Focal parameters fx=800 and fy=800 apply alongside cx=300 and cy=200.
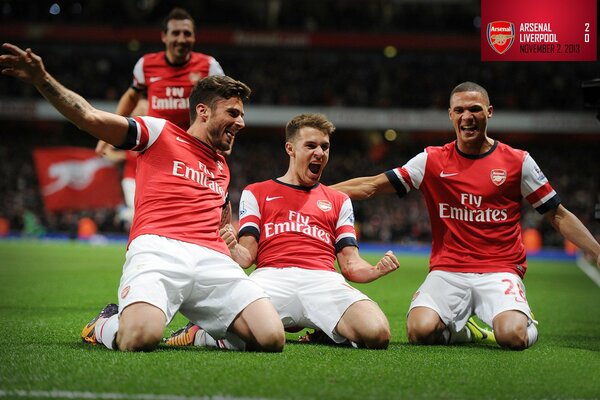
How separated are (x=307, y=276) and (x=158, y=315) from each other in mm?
1262

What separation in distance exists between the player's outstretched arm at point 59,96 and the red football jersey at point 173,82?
11.0 ft

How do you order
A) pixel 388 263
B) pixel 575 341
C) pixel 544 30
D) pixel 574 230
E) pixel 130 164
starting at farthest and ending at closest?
pixel 130 164 < pixel 544 30 < pixel 575 341 < pixel 574 230 < pixel 388 263

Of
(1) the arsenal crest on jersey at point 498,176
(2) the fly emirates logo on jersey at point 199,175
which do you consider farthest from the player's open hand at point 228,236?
(1) the arsenal crest on jersey at point 498,176

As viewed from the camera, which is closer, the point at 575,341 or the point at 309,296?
the point at 309,296

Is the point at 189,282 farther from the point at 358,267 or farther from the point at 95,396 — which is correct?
the point at 95,396

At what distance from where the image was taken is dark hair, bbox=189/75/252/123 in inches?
210

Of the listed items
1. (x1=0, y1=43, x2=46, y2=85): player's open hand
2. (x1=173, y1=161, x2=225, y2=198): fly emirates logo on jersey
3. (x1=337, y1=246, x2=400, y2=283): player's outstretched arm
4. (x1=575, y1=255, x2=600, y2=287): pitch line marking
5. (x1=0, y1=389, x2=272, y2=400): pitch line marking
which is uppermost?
(x1=0, y1=43, x2=46, y2=85): player's open hand

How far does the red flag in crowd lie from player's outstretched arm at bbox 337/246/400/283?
22.6 m

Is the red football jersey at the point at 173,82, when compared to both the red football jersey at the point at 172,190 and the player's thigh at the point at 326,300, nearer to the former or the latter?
the red football jersey at the point at 172,190

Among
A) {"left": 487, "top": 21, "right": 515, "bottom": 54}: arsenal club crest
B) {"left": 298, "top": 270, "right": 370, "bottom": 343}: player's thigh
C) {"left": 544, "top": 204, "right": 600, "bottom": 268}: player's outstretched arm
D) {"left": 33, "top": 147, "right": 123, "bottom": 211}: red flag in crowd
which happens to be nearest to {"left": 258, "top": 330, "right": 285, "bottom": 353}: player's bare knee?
{"left": 298, "top": 270, "right": 370, "bottom": 343}: player's thigh

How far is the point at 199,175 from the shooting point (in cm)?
534

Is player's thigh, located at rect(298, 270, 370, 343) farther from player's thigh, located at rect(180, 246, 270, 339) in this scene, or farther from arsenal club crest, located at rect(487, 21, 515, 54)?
arsenal club crest, located at rect(487, 21, 515, 54)

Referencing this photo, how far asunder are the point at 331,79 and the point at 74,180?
498 inches

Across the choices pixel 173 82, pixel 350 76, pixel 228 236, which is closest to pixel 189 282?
pixel 228 236
